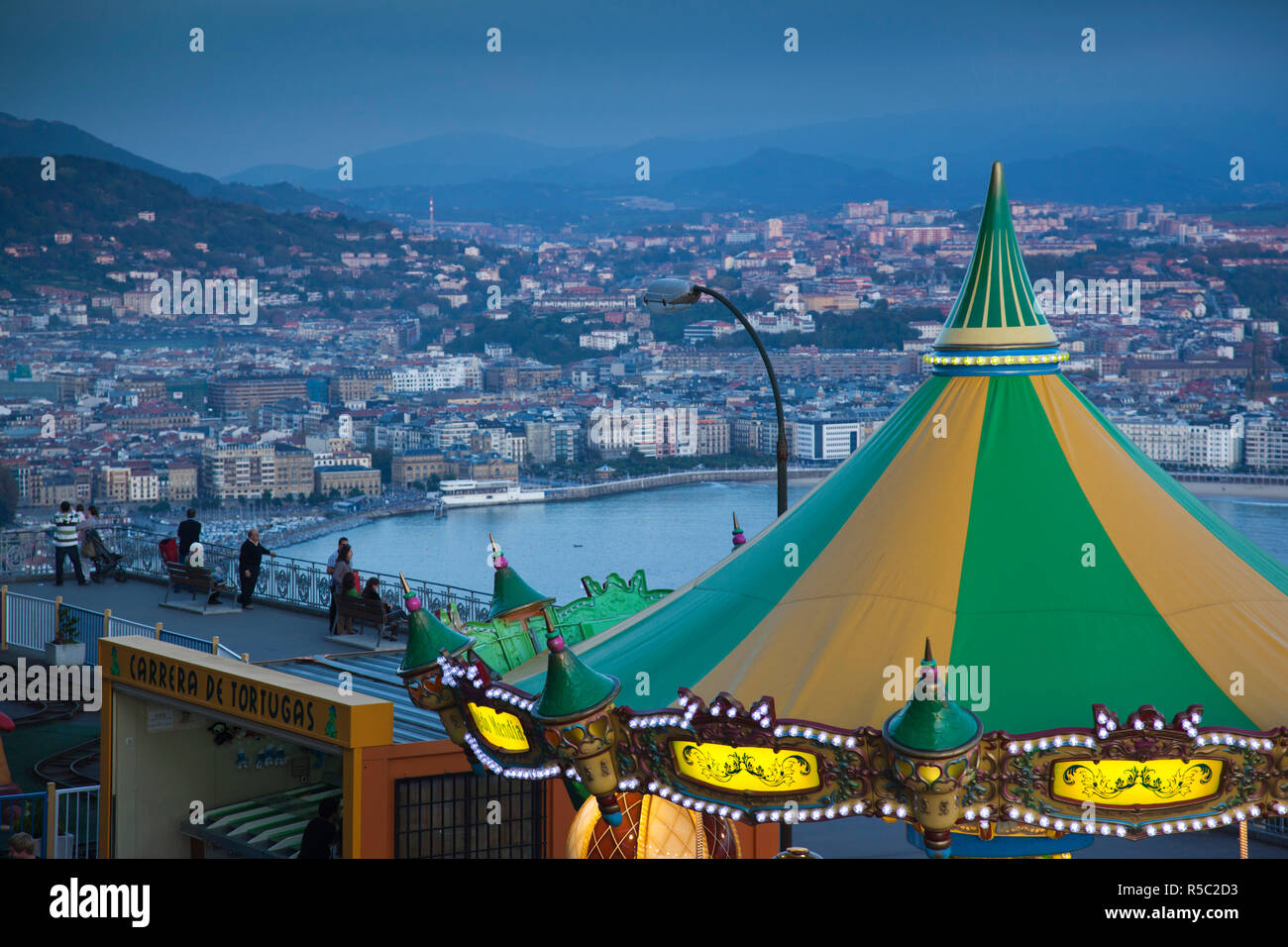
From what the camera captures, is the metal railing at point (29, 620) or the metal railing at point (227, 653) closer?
the metal railing at point (227, 653)

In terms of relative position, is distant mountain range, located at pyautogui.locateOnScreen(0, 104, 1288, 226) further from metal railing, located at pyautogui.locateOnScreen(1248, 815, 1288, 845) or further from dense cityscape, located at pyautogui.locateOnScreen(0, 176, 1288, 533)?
metal railing, located at pyautogui.locateOnScreen(1248, 815, 1288, 845)

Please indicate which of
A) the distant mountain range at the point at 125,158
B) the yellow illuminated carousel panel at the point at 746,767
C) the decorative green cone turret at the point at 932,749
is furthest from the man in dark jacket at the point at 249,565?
the distant mountain range at the point at 125,158

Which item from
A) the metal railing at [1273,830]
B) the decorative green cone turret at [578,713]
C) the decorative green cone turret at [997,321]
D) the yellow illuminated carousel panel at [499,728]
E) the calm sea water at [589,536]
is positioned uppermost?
the decorative green cone turret at [997,321]

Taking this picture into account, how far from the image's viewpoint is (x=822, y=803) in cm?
566

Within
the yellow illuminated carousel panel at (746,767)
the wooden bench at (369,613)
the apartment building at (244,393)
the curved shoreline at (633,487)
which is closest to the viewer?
the yellow illuminated carousel panel at (746,767)

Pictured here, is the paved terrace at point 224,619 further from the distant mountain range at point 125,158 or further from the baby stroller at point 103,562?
the distant mountain range at point 125,158

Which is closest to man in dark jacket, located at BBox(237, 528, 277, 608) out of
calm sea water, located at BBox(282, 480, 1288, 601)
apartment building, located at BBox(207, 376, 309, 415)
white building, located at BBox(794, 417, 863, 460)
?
calm sea water, located at BBox(282, 480, 1288, 601)

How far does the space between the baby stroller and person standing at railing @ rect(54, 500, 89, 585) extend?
14cm

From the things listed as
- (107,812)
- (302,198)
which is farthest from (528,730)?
(302,198)

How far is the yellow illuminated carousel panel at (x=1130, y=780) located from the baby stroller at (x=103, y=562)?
13263 mm

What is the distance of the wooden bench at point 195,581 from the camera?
14.4 m

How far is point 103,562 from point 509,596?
10.0 meters

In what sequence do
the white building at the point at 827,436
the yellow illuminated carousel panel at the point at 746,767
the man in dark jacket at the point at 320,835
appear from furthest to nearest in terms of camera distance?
the white building at the point at 827,436
the man in dark jacket at the point at 320,835
the yellow illuminated carousel panel at the point at 746,767
